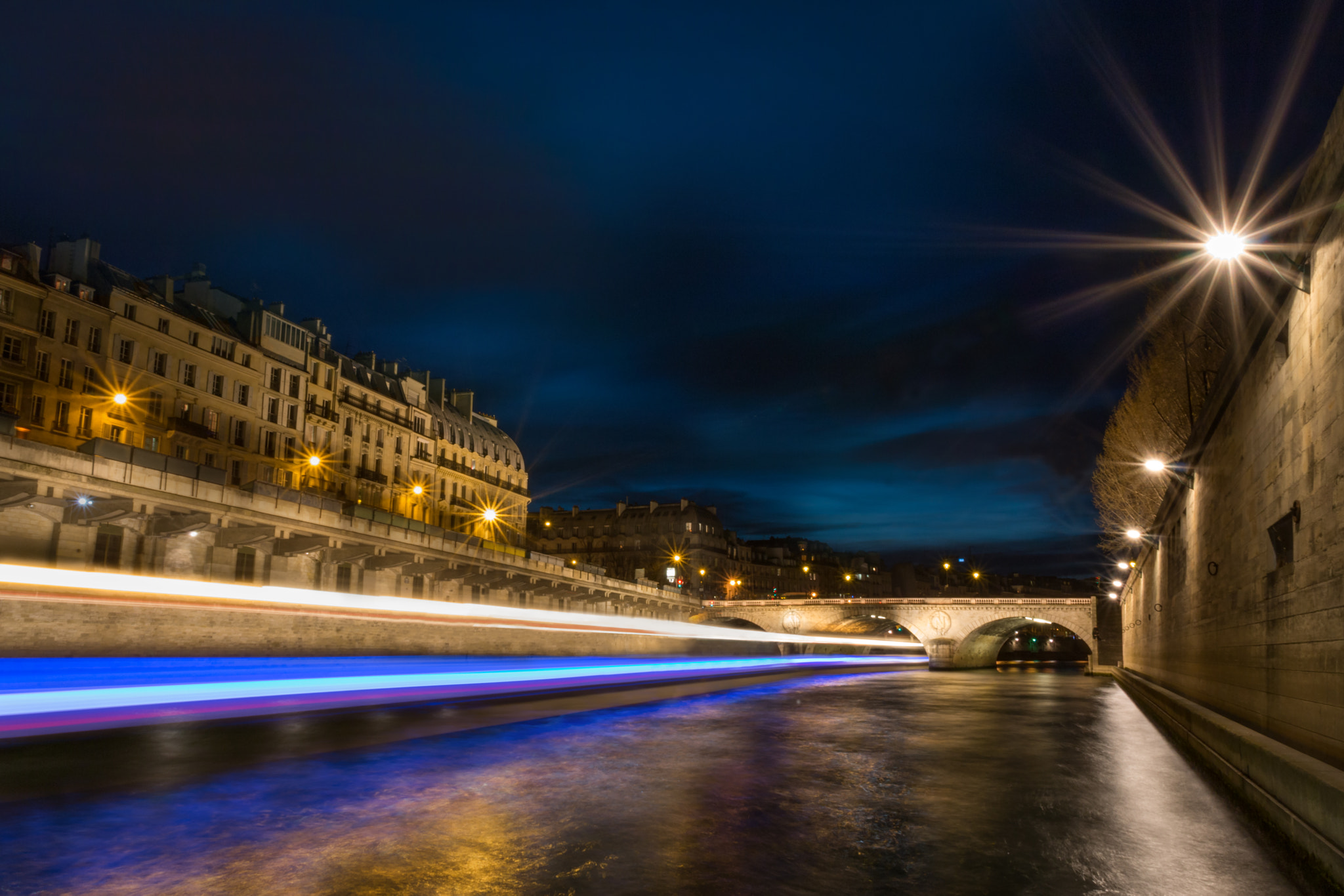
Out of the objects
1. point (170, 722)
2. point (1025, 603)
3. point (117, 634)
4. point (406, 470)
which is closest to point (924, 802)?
point (170, 722)

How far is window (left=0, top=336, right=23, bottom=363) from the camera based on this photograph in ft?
134

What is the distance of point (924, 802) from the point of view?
883 centimetres

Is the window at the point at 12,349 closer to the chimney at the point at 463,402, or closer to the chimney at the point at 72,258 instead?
the chimney at the point at 72,258

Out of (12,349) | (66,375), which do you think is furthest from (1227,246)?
(66,375)

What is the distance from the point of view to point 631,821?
766cm

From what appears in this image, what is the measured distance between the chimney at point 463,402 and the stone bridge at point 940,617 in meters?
31.1

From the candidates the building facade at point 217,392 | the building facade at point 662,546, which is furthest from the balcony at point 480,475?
the building facade at point 662,546

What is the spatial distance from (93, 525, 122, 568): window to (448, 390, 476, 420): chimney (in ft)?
170

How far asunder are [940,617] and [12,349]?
7140cm

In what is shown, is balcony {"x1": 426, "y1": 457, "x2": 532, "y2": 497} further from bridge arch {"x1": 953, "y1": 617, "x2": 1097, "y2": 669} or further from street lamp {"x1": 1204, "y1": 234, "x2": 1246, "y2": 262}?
street lamp {"x1": 1204, "y1": 234, "x2": 1246, "y2": 262}

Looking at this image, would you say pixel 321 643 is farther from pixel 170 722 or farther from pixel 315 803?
pixel 315 803

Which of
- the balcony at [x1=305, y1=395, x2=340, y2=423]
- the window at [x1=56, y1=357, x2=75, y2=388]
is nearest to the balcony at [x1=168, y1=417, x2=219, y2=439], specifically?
the window at [x1=56, y1=357, x2=75, y2=388]

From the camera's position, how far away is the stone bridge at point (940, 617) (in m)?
76.2

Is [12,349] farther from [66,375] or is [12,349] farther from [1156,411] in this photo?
[1156,411]
